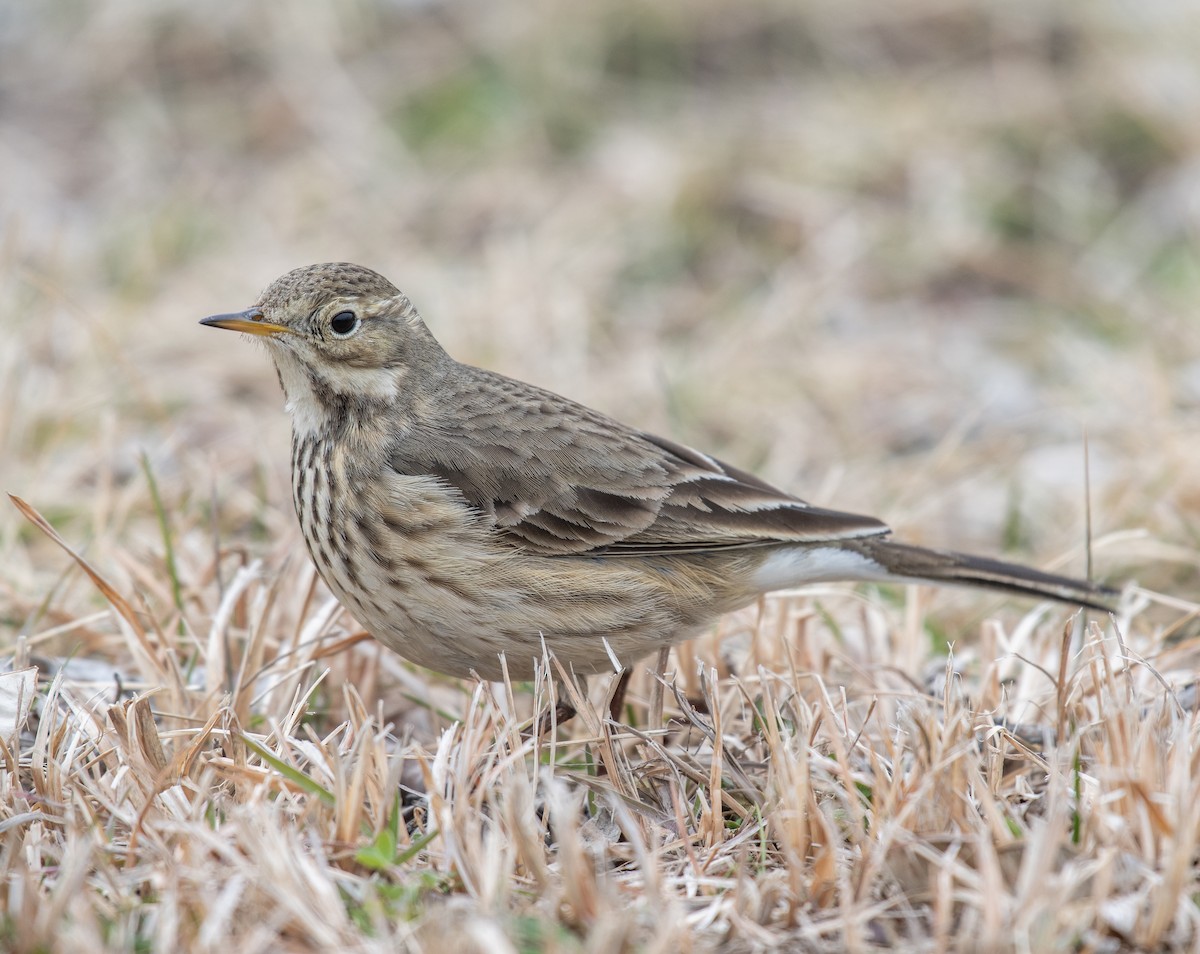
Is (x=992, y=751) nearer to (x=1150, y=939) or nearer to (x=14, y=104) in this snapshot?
(x=1150, y=939)

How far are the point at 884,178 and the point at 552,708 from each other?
24.0 ft

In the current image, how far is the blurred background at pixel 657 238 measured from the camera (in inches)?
263

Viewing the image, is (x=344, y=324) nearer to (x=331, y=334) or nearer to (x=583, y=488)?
(x=331, y=334)

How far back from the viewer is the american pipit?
4.45 metres

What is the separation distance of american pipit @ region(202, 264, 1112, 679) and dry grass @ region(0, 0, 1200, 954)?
286mm

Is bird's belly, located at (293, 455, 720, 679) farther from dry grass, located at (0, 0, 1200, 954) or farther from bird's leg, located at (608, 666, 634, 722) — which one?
dry grass, located at (0, 0, 1200, 954)

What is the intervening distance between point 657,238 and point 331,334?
5353mm

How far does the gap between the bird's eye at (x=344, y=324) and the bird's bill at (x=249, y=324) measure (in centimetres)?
16

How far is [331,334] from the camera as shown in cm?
481

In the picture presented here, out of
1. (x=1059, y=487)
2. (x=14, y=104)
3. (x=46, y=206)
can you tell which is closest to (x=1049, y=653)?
(x=1059, y=487)

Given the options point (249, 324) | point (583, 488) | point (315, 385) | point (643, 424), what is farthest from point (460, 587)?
point (643, 424)

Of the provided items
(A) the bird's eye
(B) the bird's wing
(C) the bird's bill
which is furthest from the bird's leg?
(C) the bird's bill

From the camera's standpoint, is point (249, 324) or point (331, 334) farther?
point (331, 334)

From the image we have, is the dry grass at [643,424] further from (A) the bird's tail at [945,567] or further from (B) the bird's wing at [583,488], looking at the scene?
(B) the bird's wing at [583,488]
